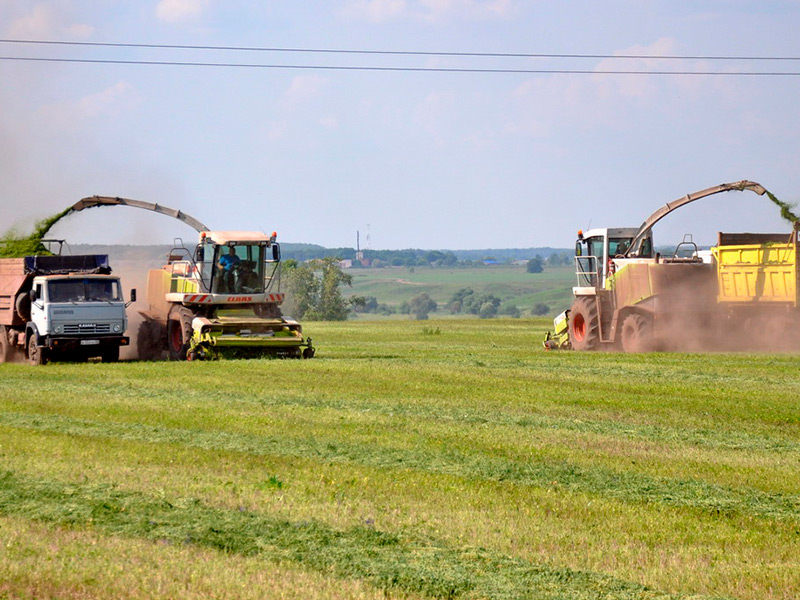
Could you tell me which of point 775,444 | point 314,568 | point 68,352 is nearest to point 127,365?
point 68,352

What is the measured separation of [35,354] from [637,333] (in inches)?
642

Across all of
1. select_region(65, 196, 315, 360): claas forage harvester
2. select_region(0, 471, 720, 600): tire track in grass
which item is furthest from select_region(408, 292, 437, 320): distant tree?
select_region(0, 471, 720, 600): tire track in grass

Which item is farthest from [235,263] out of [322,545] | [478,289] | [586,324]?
[478,289]

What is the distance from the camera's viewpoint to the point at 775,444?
50.5ft

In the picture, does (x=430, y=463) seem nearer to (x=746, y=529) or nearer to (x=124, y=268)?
(x=746, y=529)

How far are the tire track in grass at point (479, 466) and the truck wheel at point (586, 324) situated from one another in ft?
64.4

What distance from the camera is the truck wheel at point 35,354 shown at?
2992 centimetres

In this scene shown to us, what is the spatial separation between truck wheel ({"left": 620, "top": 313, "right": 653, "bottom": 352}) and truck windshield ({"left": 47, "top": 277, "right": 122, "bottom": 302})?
14.1 metres

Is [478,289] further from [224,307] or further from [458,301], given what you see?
[224,307]

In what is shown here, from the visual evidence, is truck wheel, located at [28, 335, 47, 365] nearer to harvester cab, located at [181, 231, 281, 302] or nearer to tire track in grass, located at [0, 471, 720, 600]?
harvester cab, located at [181, 231, 281, 302]

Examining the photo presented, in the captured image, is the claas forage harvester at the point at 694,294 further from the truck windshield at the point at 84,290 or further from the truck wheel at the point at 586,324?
the truck windshield at the point at 84,290

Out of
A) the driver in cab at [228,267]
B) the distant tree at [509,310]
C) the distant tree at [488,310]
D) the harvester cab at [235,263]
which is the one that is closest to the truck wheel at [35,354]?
the harvester cab at [235,263]

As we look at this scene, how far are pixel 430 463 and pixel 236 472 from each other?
7.54 ft

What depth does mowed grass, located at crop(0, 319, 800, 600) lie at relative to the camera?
8766 millimetres
